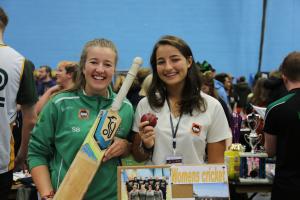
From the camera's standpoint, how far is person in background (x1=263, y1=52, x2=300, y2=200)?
7.79 ft

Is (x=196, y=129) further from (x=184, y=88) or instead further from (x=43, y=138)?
(x=43, y=138)

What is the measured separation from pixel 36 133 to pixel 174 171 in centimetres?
57

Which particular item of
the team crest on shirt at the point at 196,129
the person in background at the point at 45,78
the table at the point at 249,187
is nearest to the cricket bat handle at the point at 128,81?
the team crest on shirt at the point at 196,129

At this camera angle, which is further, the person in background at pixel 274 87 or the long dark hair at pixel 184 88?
the person in background at pixel 274 87

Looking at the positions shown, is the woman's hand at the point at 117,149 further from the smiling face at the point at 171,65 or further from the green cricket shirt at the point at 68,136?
the smiling face at the point at 171,65

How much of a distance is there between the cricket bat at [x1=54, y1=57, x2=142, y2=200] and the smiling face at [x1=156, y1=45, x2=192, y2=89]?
0.26 m

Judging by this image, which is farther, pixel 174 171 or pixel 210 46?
pixel 210 46

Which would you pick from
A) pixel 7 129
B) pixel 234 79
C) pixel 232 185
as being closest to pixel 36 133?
pixel 7 129

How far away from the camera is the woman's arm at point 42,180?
1507 millimetres

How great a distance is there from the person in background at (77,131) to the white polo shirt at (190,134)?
0.14 meters

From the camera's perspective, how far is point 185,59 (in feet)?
5.57

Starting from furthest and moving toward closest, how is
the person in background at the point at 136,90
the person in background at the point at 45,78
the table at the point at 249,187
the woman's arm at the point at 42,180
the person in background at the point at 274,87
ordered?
the person in background at the point at 45,78 → the person in background at the point at 274,87 → the person in background at the point at 136,90 → the table at the point at 249,187 → the woman's arm at the point at 42,180

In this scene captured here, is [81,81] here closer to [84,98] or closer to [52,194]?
[84,98]

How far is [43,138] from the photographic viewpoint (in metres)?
1.55
